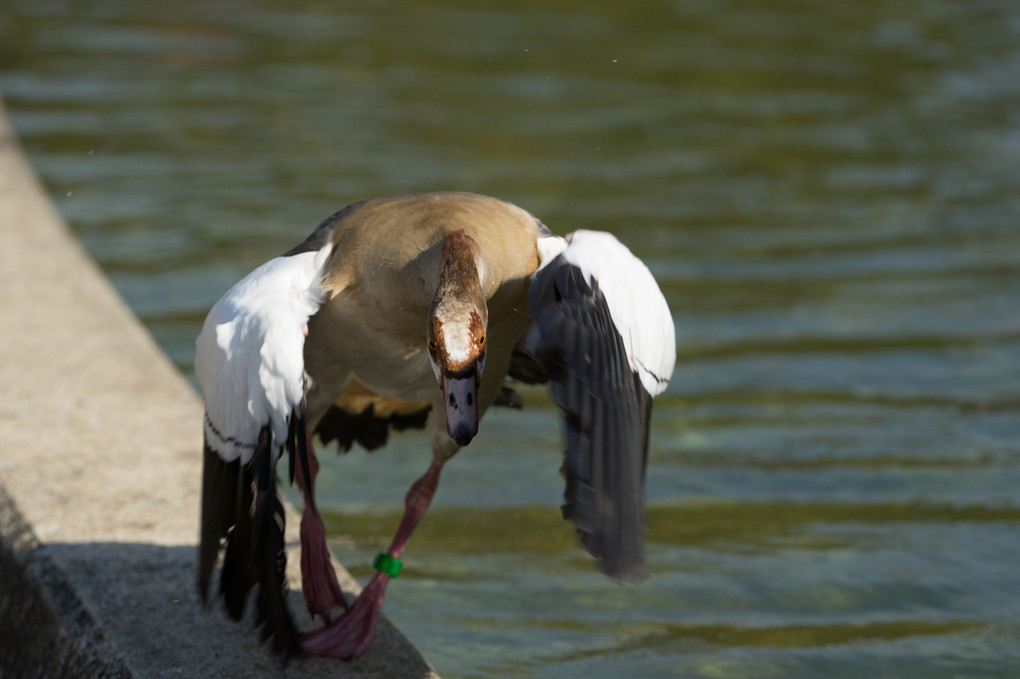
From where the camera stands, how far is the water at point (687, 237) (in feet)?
14.5

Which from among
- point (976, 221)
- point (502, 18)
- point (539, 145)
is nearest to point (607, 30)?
point (502, 18)

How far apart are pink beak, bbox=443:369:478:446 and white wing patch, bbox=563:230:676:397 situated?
0.38 meters

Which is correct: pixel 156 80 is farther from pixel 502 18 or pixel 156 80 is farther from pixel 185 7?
pixel 502 18

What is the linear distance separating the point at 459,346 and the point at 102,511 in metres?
1.76

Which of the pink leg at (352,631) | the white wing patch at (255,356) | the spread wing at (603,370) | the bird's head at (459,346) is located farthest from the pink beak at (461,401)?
the pink leg at (352,631)

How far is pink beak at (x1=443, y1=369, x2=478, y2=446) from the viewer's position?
9.74 ft

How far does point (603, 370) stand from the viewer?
2.99 metres

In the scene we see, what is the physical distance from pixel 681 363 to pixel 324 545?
326cm

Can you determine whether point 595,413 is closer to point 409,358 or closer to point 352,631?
point 409,358

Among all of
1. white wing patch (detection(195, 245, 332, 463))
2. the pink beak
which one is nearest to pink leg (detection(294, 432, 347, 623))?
white wing patch (detection(195, 245, 332, 463))

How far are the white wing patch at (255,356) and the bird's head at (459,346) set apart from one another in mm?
357

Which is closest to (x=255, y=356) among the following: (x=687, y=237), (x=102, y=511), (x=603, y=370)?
(x=603, y=370)

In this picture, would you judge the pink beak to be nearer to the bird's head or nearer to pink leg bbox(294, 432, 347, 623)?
the bird's head

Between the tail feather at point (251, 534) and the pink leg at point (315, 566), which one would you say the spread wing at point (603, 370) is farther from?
the pink leg at point (315, 566)
